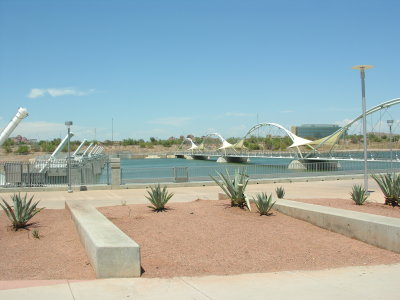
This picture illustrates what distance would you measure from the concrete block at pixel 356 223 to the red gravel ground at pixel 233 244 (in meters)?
0.16

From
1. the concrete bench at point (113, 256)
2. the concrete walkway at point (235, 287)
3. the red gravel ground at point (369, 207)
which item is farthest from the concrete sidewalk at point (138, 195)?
the concrete walkway at point (235, 287)

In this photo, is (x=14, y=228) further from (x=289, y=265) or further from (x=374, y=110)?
Answer: (x=374, y=110)

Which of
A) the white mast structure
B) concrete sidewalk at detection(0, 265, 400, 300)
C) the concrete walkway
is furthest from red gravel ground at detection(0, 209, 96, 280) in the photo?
the white mast structure

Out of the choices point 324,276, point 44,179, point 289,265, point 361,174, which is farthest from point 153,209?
point 361,174

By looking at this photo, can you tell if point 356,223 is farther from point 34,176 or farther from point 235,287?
point 34,176

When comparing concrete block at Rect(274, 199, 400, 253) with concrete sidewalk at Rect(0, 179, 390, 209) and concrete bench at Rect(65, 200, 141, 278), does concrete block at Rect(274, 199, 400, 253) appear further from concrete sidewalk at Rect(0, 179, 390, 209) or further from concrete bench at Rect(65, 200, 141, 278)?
concrete sidewalk at Rect(0, 179, 390, 209)

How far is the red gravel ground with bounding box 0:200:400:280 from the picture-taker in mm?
6723

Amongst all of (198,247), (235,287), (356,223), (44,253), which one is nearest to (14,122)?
(44,253)

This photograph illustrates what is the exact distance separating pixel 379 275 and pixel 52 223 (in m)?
6.91

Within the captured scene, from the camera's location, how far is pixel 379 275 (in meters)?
6.45

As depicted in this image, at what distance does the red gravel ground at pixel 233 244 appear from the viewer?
6.92m

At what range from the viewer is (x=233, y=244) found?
319 inches

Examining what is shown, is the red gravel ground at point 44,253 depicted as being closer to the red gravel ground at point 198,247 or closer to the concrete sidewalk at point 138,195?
the red gravel ground at point 198,247

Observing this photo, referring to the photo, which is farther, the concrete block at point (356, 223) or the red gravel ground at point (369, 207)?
the red gravel ground at point (369, 207)
